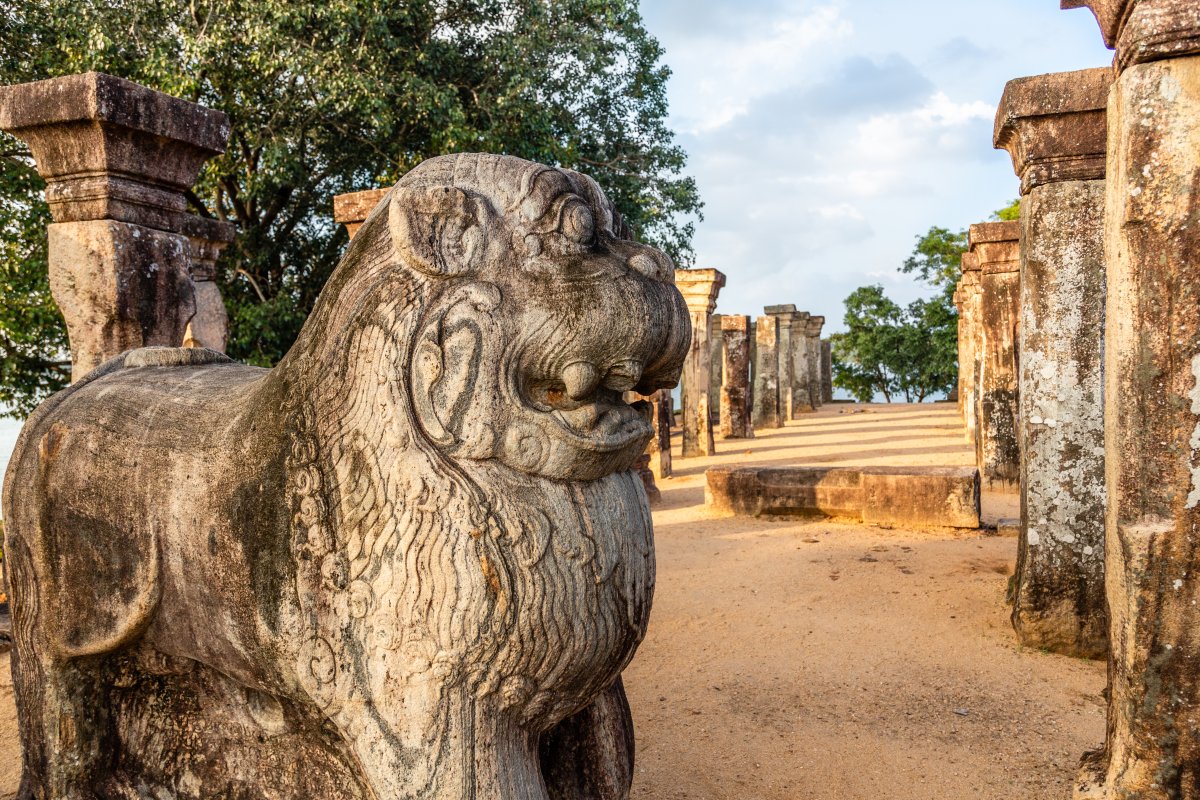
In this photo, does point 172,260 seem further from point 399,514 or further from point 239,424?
point 399,514

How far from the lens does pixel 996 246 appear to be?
893 centimetres

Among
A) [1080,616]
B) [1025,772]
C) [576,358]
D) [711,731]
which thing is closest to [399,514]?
[576,358]

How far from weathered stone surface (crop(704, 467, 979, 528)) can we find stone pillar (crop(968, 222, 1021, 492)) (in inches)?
65.3

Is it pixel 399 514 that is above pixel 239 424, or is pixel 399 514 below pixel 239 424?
below

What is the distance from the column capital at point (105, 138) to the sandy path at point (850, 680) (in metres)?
3.51

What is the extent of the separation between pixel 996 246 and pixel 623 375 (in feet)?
27.2

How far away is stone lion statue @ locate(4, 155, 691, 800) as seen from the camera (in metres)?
1.66

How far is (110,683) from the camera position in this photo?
222cm

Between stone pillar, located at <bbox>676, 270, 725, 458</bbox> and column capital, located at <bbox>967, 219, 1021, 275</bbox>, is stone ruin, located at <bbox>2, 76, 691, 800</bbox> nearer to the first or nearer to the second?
column capital, located at <bbox>967, 219, 1021, 275</bbox>

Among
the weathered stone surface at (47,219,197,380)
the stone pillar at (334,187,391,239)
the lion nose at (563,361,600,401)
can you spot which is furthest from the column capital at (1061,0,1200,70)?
the stone pillar at (334,187,391,239)

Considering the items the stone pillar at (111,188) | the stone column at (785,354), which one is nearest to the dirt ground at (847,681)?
the stone pillar at (111,188)

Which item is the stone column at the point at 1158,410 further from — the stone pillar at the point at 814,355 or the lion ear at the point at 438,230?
the stone pillar at the point at 814,355

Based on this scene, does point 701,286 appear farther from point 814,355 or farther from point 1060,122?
point 814,355

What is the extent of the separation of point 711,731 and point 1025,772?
1.21 m
